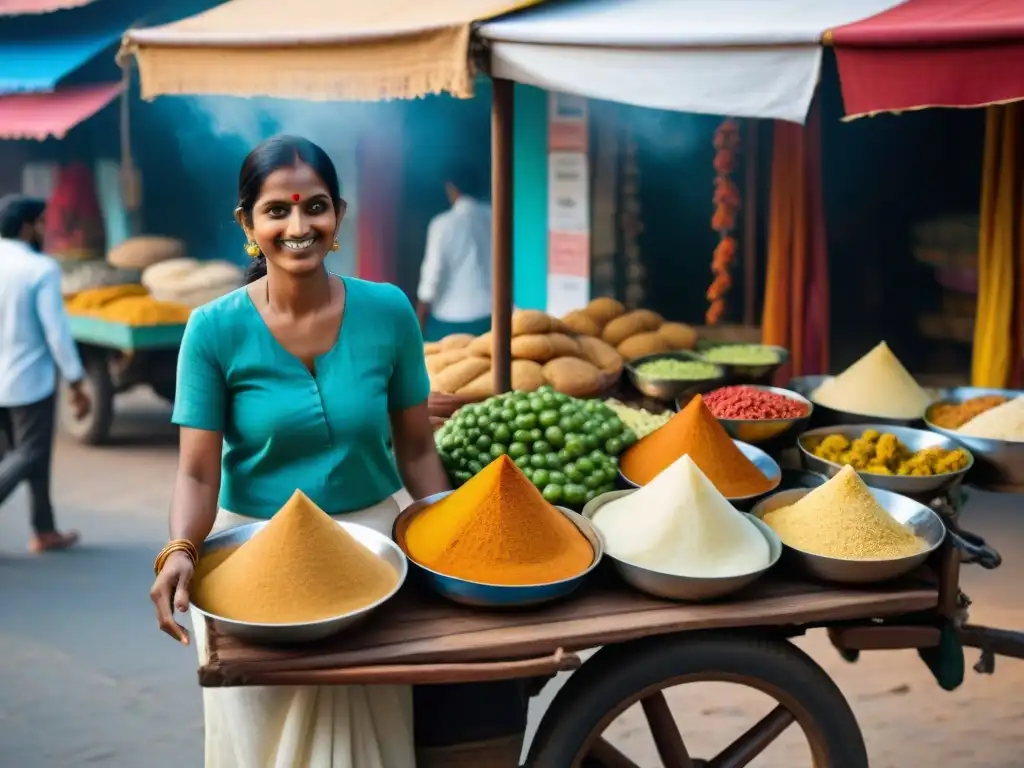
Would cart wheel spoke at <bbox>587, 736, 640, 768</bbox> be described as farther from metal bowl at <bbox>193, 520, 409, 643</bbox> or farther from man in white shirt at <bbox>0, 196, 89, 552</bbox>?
man in white shirt at <bbox>0, 196, 89, 552</bbox>

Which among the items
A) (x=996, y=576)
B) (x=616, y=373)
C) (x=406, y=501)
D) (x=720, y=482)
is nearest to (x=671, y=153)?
(x=616, y=373)

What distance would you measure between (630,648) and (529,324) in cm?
277

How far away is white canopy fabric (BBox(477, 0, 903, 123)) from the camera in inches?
116

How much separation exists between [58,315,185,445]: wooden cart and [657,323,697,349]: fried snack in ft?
10.8

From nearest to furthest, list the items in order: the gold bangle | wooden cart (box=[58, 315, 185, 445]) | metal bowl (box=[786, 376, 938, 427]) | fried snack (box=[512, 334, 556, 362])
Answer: the gold bangle → metal bowl (box=[786, 376, 938, 427]) → fried snack (box=[512, 334, 556, 362]) → wooden cart (box=[58, 315, 185, 445])

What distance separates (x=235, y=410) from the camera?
2.11 m

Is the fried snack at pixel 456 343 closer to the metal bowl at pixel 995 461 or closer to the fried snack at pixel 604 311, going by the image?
the fried snack at pixel 604 311

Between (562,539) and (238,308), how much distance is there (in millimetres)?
794

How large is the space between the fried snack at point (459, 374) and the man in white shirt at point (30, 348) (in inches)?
75.9

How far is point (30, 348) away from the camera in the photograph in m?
4.93

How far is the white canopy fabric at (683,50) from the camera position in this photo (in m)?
2.94

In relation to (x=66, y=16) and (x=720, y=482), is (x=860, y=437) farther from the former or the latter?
(x=66, y=16)

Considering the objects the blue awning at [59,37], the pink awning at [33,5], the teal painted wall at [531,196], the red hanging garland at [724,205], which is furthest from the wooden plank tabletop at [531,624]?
the pink awning at [33,5]

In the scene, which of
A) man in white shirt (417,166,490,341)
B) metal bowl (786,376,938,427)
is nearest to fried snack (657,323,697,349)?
metal bowl (786,376,938,427)
